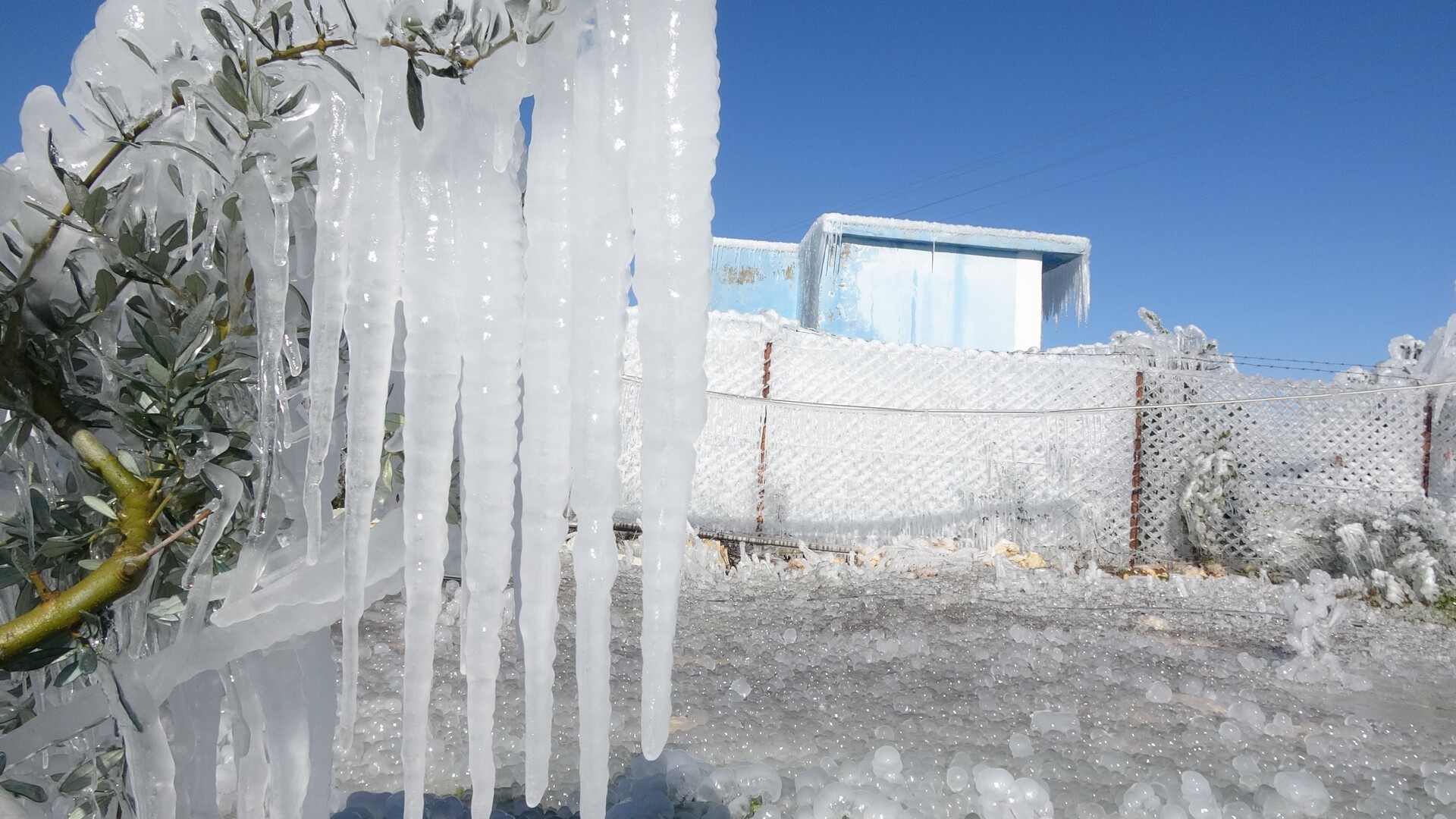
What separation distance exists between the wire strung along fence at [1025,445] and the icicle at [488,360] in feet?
18.5

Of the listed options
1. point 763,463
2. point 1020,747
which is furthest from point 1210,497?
point 1020,747

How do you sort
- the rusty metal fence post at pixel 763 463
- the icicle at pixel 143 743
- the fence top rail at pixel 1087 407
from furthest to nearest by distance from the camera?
1. the rusty metal fence post at pixel 763 463
2. the fence top rail at pixel 1087 407
3. the icicle at pixel 143 743

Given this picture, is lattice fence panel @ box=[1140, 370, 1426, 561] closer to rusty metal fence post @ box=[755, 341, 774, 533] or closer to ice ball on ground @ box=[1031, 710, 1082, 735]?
rusty metal fence post @ box=[755, 341, 774, 533]

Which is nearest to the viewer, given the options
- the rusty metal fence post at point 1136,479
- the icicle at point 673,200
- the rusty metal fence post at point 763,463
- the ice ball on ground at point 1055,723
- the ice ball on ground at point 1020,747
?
the icicle at point 673,200

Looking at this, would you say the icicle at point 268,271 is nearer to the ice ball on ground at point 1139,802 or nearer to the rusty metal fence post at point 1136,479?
the ice ball on ground at point 1139,802

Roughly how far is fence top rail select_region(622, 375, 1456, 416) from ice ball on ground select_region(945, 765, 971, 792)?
421 cm

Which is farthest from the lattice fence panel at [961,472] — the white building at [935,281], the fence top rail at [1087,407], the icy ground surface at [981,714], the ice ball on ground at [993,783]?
the ice ball on ground at [993,783]

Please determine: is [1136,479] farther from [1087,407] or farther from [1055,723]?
[1055,723]

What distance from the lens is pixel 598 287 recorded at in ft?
3.09

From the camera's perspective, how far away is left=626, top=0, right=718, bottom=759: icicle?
888 mm

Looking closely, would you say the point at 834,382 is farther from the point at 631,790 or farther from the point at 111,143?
the point at 111,143

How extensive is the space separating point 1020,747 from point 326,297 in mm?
2629

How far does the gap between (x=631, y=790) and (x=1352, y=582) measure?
603cm

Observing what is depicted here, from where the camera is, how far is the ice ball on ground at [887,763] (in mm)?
2465
